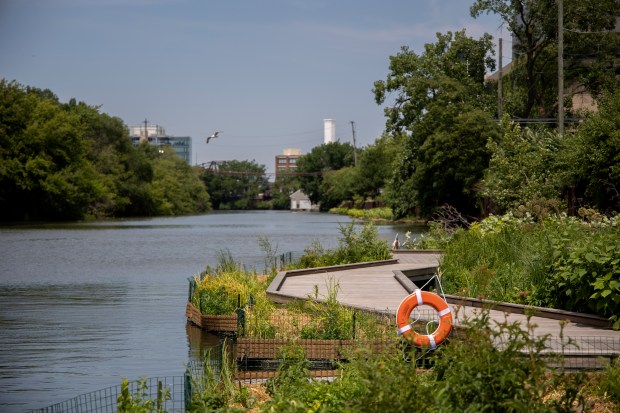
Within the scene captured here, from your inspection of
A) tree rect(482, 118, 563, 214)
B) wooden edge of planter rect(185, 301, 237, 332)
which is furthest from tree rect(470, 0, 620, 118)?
wooden edge of planter rect(185, 301, 237, 332)

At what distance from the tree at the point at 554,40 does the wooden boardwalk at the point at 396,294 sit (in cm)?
3504

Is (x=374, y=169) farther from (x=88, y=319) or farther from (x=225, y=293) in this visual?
(x=225, y=293)

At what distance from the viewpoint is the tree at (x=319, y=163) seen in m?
184

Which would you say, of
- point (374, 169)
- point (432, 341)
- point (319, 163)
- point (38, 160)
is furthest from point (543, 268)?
point (319, 163)

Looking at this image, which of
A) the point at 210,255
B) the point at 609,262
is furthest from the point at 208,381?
the point at 210,255

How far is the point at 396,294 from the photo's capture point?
17.1 metres

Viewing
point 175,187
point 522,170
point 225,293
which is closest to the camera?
point 225,293

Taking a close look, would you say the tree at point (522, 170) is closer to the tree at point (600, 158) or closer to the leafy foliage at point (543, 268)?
the tree at point (600, 158)

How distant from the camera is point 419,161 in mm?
61844

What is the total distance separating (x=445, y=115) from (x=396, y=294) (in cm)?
4042

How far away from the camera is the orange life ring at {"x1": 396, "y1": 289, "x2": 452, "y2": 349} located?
10707 mm

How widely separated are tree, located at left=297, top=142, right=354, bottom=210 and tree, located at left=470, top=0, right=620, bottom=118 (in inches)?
4787

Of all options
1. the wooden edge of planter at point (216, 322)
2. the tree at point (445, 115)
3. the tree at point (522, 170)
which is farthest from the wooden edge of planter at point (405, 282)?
the tree at point (445, 115)

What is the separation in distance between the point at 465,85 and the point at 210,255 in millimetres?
26625
